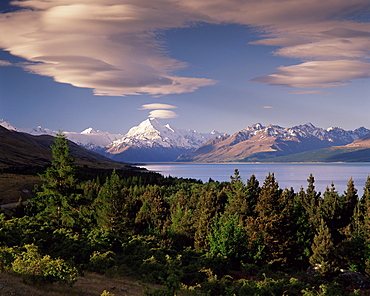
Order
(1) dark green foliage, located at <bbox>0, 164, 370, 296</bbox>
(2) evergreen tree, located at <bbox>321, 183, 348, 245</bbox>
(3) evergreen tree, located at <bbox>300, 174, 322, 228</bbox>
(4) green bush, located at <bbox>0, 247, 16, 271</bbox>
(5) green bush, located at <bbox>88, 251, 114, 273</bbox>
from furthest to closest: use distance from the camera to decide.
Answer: (2) evergreen tree, located at <bbox>321, 183, 348, 245</bbox>
(3) evergreen tree, located at <bbox>300, 174, 322, 228</bbox>
(5) green bush, located at <bbox>88, 251, 114, 273</bbox>
(1) dark green foliage, located at <bbox>0, 164, 370, 296</bbox>
(4) green bush, located at <bbox>0, 247, 16, 271</bbox>

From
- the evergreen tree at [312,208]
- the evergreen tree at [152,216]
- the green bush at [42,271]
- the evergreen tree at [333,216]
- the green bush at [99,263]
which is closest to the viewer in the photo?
the green bush at [42,271]

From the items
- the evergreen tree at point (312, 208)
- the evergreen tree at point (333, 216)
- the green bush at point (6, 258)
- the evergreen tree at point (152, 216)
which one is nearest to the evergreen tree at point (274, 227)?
the evergreen tree at point (312, 208)

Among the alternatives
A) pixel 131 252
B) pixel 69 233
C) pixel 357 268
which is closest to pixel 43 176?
pixel 69 233

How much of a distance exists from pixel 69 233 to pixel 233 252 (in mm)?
24897

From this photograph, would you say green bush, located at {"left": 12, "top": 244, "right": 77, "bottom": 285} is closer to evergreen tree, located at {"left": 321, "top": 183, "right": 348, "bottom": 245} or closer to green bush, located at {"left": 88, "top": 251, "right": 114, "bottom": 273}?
green bush, located at {"left": 88, "top": 251, "right": 114, "bottom": 273}

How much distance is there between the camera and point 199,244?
66250 millimetres

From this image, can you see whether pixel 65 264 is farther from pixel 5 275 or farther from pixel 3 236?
pixel 3 236

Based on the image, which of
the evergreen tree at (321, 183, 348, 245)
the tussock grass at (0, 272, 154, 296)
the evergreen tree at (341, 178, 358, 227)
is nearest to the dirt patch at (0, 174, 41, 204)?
the tussock grass at (0, 272, 154, 296)

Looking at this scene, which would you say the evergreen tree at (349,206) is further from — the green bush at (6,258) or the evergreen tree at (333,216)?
the green bush at (6,258)

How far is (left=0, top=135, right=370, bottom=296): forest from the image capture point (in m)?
29.8

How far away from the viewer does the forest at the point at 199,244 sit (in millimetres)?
29812

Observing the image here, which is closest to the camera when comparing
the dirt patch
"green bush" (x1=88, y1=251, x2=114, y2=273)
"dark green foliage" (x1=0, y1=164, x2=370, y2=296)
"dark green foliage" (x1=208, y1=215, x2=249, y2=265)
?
"dark green foliage" (x1=0, y1=164, x2=370, y2=296)

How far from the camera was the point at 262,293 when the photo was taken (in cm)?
2833

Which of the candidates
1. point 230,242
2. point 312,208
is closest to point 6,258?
point 230,242
